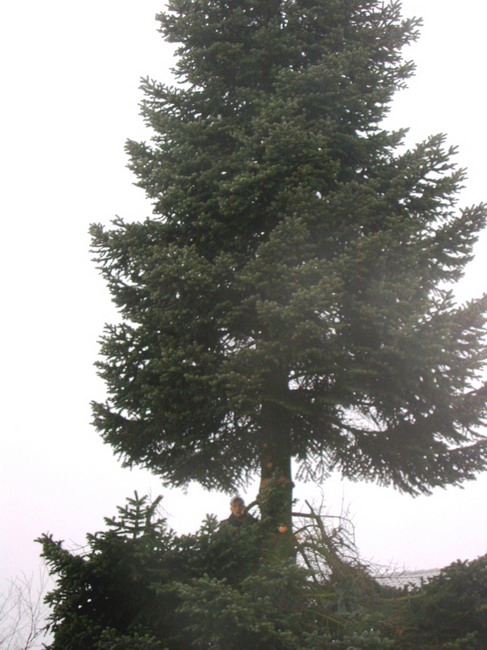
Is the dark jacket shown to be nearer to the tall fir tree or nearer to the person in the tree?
the person in the tree

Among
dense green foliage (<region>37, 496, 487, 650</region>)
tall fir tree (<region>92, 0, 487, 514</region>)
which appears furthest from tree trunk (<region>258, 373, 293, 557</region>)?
dense green foliage (<region>37, 496, 487, 650</region>)

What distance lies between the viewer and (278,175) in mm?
9219

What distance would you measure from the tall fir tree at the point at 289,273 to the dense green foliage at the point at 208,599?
5.88 feet

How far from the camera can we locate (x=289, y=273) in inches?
324

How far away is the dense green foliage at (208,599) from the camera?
6633 millimetres

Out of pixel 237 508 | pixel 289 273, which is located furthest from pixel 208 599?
pixel 289 273

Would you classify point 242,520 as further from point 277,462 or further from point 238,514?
point 277,462

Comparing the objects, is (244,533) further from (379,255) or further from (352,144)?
(352,144)

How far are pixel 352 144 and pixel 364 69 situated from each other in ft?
4.72

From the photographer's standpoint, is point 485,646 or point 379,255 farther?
point 379,255

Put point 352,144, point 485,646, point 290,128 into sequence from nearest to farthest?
1. point 485,646
2. point 290,128
3. point 352,144

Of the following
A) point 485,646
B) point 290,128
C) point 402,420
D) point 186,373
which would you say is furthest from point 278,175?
point 485,646

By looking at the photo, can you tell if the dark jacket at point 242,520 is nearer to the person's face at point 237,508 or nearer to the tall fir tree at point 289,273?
the person's face at point 237,508

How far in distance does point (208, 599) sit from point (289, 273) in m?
3.86
